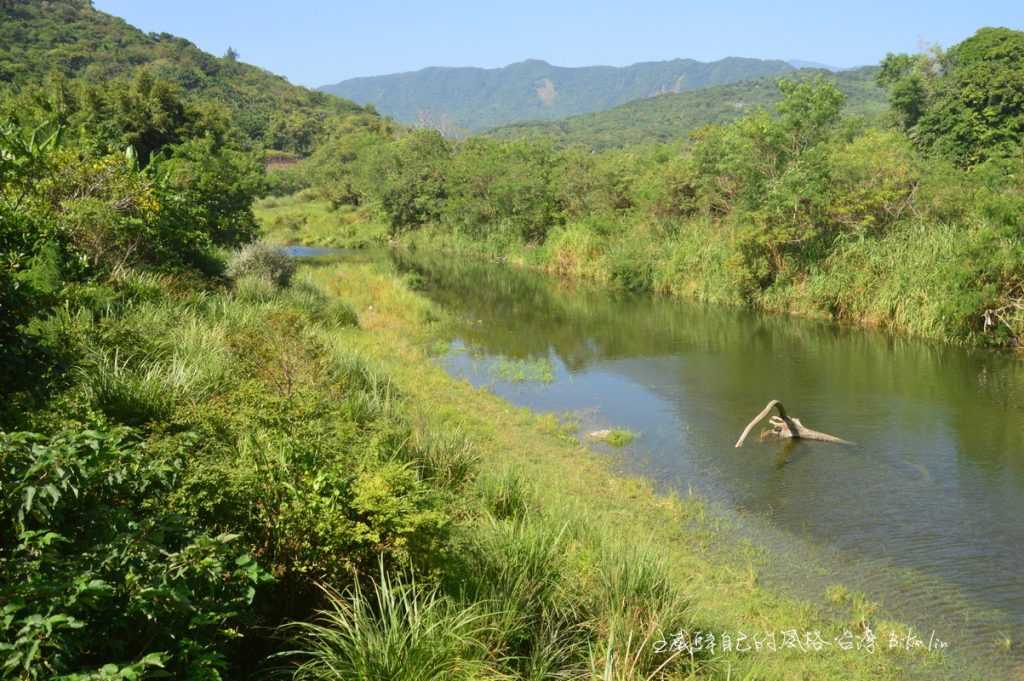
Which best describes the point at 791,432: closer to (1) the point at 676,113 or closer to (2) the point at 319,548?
(2) the point at 319,548

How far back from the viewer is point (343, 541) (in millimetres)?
5156

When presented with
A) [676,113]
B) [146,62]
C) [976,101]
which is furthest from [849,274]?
[676,113]

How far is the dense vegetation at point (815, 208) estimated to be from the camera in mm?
20094

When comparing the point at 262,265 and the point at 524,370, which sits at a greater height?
the point at 262,265

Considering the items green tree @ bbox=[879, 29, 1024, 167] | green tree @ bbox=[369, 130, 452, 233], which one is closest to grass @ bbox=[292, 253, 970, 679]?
green tree @ bbox=[879, 29, 1024, 167]

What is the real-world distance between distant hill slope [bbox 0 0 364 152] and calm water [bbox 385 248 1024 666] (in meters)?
60.7

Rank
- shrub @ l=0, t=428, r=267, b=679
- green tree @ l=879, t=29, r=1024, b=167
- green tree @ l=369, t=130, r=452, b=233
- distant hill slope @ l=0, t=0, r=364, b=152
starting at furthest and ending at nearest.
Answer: distant hill slope @ l=0, t=0, r=364, b=152 < green tree @ l=369, t=130, r=452, b=233 < green tree @ l=879, t=29, r=1024, b=167 < shrub @ l=0, t=428, r=267, b=679

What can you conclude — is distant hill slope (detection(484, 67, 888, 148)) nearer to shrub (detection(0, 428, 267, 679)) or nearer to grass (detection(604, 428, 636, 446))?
grass (detection(604, 428, 636, 446))

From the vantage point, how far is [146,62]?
90125 mm

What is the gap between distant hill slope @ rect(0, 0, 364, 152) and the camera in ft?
244

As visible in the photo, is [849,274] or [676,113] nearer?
[849,274]

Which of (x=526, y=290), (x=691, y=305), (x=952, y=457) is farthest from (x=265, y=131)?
(x=952, y=457)

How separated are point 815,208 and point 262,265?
55.8ft

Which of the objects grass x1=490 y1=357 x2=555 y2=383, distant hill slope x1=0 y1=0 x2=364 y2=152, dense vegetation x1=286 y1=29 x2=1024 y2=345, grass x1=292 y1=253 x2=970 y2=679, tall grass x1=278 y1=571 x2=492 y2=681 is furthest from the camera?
distant hill slope x1=0 y1=0 x2=364 y2=152
